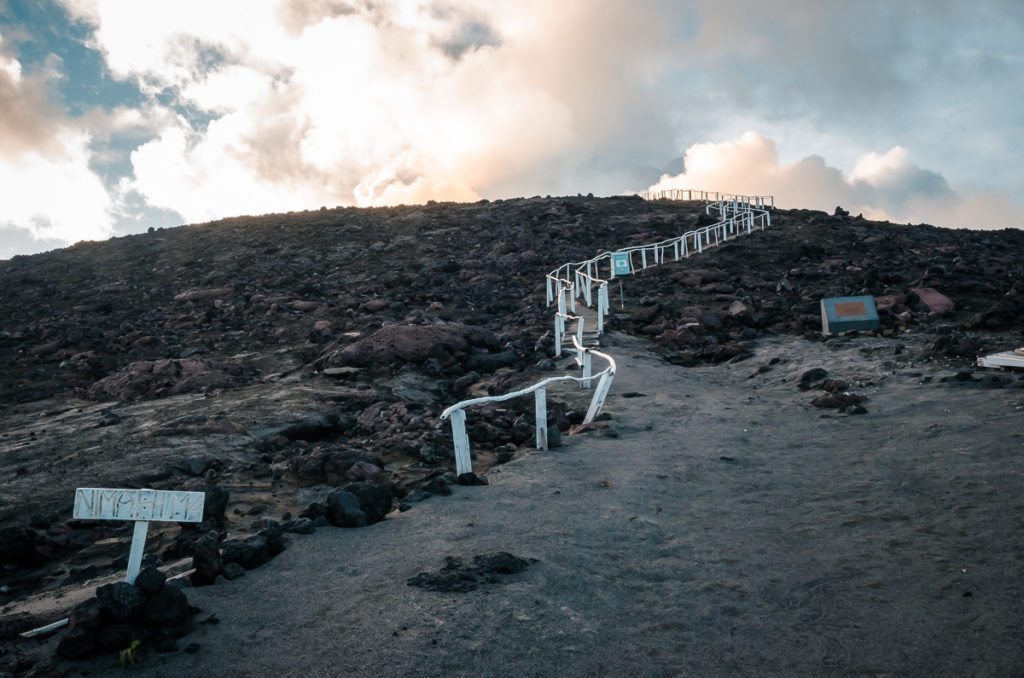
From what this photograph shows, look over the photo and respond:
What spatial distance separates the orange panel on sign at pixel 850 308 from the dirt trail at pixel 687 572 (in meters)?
7.05

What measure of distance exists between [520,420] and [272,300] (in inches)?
661

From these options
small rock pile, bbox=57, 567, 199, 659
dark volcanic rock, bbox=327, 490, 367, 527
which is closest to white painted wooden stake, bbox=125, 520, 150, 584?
small rock pile, bbox=57, 567, 199, 659

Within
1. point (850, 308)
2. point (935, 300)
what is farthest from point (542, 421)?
point (935, 300)

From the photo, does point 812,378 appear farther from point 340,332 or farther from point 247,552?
point 340,332

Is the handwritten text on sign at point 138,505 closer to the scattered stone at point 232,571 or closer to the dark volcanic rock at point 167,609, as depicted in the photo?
the dark volcanic rock at point 167,609

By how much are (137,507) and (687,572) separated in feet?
13.0

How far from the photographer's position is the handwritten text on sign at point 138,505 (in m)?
4.10

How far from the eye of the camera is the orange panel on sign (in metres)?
15.5

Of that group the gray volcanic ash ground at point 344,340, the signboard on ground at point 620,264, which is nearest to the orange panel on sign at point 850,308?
the gray volcanic ash ground at point 344,340

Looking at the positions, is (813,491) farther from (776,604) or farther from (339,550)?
(339,550)

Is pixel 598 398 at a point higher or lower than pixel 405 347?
lower

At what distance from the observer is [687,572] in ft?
16.5

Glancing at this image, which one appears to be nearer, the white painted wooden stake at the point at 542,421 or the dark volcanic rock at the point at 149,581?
the dark volcanic rock at the point at 149,581

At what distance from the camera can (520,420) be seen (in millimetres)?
10047
